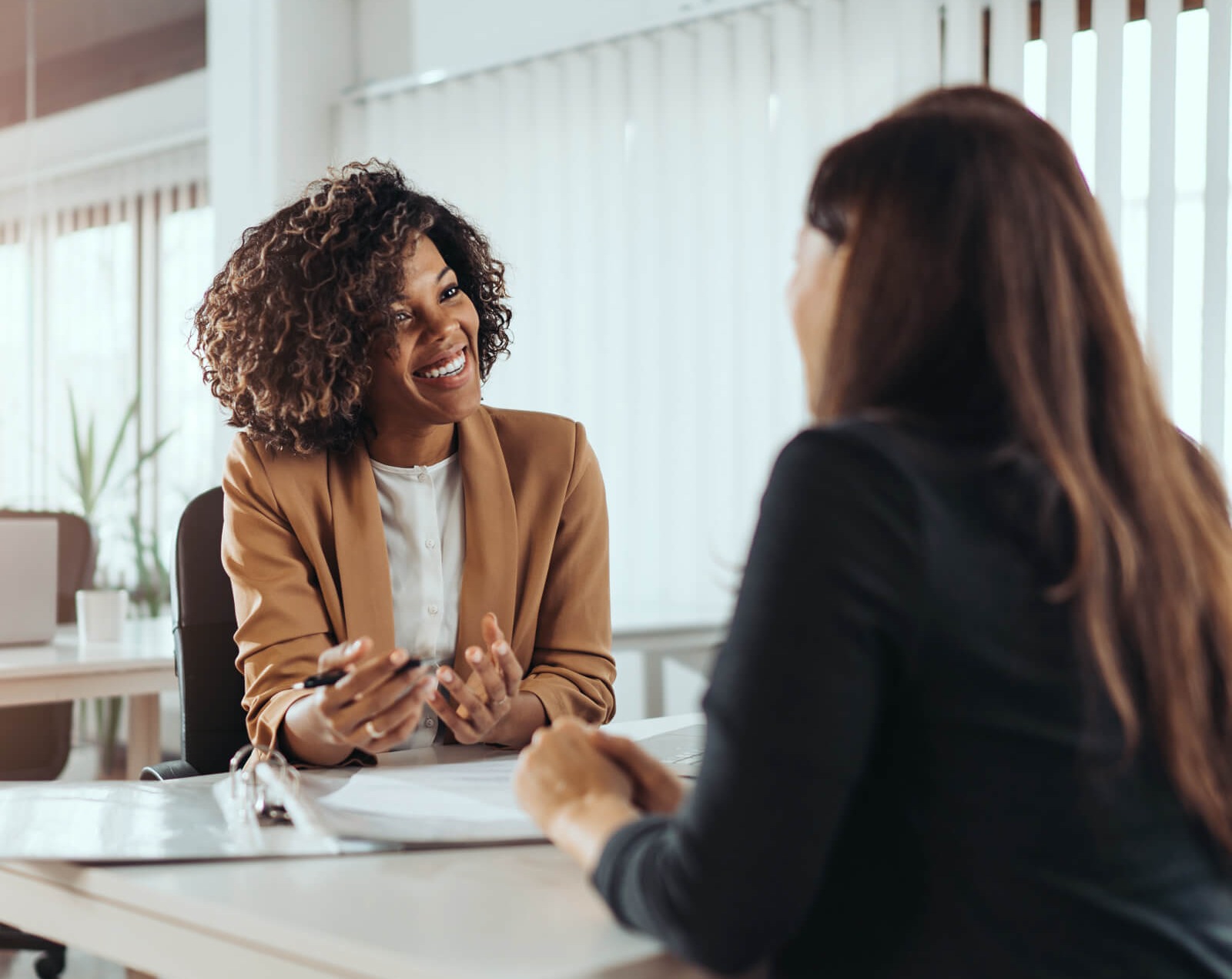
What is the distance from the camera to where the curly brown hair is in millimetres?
1665

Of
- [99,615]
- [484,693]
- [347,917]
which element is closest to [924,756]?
[347,917]

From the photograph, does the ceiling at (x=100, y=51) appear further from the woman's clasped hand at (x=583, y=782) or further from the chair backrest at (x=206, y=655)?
the woman's clasped hand at (x=583, y=782)

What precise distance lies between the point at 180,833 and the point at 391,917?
314 millimetres

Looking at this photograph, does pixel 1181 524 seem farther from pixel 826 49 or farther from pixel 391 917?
pixel 826 49

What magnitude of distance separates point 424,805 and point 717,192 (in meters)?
3.10

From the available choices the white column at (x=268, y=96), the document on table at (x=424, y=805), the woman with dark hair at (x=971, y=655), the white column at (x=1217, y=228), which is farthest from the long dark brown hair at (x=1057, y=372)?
the white column at (x=268, y=96)

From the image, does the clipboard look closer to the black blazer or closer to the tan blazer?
the tan blazer

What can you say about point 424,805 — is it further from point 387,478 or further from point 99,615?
Result: point 99,615

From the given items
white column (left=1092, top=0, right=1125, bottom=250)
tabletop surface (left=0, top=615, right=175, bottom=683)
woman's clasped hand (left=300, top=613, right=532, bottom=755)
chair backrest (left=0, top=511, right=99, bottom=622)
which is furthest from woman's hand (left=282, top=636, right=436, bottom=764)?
white column (left=1092, top=0, right=1125, bottom=250)

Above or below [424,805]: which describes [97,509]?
above

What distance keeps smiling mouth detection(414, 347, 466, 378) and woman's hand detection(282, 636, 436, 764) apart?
51 cm

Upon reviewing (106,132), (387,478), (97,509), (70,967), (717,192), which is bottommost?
(70,967)

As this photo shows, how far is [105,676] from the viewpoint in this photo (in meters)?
2.46

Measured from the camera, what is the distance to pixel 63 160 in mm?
5039
